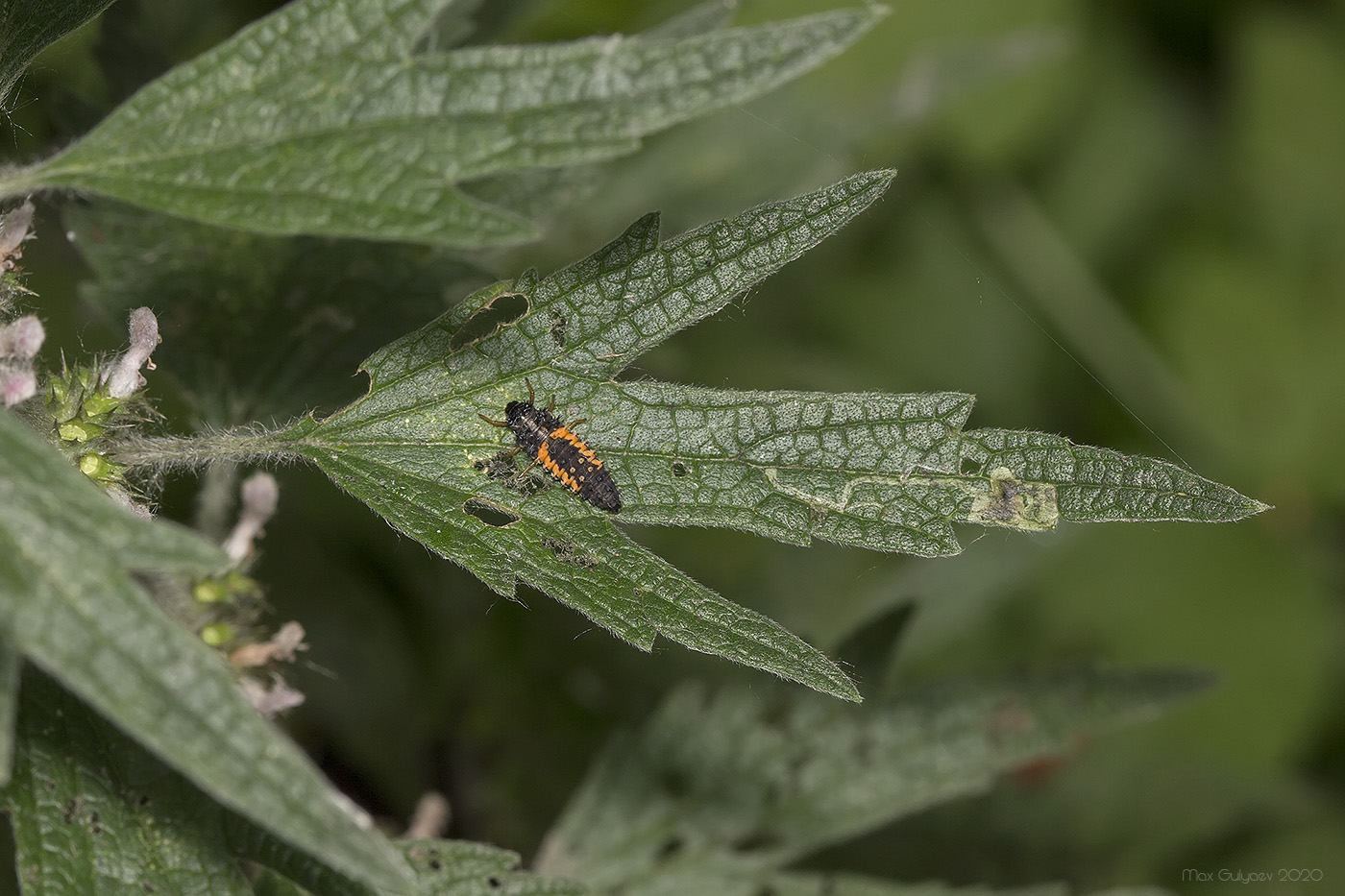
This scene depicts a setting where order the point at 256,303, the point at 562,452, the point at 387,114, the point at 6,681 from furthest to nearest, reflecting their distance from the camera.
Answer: the point at 256,303, the point at 562,452, the point at 387,114, the point at 6,681

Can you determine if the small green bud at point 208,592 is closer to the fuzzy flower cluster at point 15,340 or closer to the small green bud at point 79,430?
the small green bud at point 79,430

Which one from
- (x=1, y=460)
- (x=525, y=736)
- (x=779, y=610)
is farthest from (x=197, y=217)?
(x=779, y=610)

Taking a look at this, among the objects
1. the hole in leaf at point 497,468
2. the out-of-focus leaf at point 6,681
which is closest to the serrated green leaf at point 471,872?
the hole in leaf at point 497,468

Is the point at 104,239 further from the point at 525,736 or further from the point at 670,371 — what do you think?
the point at 525,736

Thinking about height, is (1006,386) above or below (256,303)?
below

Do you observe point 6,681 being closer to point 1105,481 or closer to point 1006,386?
point 1105,481

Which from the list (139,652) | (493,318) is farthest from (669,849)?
(139,652)
